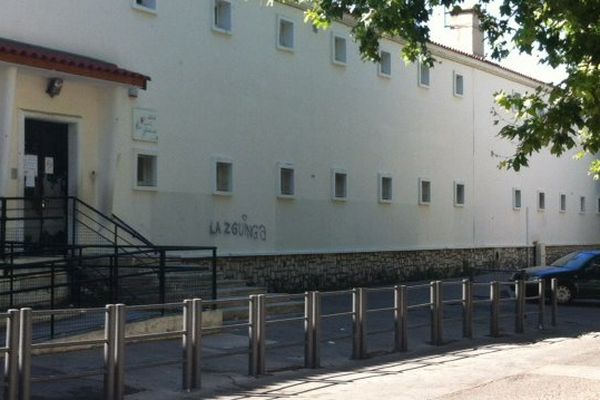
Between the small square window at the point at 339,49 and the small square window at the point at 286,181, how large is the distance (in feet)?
13.5

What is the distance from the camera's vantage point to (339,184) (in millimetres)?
25250

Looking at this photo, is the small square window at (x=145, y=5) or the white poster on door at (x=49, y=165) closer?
the white poster on door at (x=49, y=165)

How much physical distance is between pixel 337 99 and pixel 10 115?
11500 millimetres

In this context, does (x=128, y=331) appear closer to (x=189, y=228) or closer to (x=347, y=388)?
(x=347, y=388)

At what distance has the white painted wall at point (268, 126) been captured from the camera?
17.8 m

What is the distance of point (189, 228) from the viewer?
1975 centimetres

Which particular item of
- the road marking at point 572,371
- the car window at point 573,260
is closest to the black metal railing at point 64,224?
the road marking at point 572,371

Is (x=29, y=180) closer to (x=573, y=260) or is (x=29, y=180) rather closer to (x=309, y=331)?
(x=309, y=331)

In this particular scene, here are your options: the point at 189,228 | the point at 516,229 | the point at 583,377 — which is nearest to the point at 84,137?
the point at 189,228

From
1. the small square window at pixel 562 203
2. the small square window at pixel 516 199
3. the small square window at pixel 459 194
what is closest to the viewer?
the small square window at pixel 459 194

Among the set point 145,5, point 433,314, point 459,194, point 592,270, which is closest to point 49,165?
point 145,5

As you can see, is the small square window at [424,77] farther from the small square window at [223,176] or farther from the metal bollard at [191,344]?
the metal bollard at [191,344]

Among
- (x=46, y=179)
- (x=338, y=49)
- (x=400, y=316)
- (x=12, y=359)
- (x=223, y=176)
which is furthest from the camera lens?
(x=338, y=49)

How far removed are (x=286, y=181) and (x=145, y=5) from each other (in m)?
6.38
